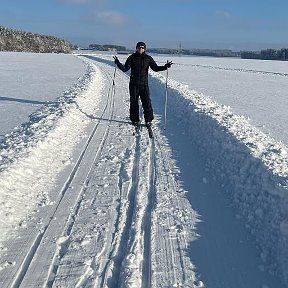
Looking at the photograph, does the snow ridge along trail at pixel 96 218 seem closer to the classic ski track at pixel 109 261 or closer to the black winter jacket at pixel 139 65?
the classic ski track at pixel 109 261

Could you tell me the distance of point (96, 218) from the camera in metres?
5.23

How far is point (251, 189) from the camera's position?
578cm

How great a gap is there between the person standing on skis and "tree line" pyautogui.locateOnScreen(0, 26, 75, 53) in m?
115

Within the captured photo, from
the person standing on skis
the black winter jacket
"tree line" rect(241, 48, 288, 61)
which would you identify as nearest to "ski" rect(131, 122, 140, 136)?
the person standing on skis

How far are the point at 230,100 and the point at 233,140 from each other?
409 inches

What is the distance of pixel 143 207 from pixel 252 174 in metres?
1.78

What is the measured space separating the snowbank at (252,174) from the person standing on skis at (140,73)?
1283mm

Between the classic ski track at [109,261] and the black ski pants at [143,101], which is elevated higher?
the black ski pants at [143,101]

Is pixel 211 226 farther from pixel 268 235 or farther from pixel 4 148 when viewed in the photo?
pixel 4 148

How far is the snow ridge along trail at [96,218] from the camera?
4062 mm

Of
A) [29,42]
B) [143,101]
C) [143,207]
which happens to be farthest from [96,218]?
[29,42]

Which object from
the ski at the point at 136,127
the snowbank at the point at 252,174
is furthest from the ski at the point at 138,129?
the snowbank at the point at 252,174

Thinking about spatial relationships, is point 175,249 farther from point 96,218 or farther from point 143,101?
point 143,101

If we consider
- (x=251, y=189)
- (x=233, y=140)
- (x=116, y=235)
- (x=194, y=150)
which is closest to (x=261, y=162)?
(x=251, y=189)
